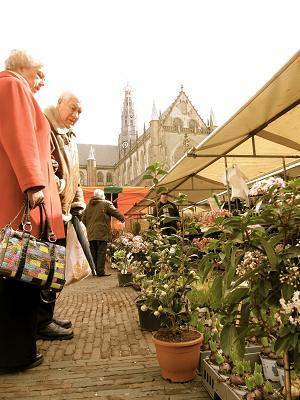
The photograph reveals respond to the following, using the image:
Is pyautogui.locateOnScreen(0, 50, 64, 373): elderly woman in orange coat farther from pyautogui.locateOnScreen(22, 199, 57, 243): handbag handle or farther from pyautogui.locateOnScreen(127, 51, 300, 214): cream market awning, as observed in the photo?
pyautogui.locateOnScreen(127, 51, 300, 214): cream market awning

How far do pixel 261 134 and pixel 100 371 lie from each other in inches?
171

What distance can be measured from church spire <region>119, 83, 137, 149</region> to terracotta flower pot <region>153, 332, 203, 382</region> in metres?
68.8

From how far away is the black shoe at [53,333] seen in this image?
318cm

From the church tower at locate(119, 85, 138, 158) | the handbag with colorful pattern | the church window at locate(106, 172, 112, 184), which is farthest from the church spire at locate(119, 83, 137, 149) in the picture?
the handbag with colorful pattern

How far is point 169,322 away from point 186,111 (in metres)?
51.4

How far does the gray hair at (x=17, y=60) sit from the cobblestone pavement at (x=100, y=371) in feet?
6.80

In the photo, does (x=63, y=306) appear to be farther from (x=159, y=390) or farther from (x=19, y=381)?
(x=159, y=390)

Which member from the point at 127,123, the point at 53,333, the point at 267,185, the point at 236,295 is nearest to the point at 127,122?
the point at 127,123

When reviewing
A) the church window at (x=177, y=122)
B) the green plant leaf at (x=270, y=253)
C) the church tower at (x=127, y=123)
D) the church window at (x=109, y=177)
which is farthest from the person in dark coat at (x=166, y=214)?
the church tower at (x=127, y=123)

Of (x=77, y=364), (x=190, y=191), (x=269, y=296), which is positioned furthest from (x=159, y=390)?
(x=190, y=191)

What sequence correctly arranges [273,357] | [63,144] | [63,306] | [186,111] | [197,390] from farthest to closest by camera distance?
Answer: [186,111], [63,306], [63,144], [197,390], [273,357]

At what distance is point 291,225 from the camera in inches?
53.1

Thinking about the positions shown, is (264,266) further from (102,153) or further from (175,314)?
(102,153)

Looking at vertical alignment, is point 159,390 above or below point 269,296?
below
